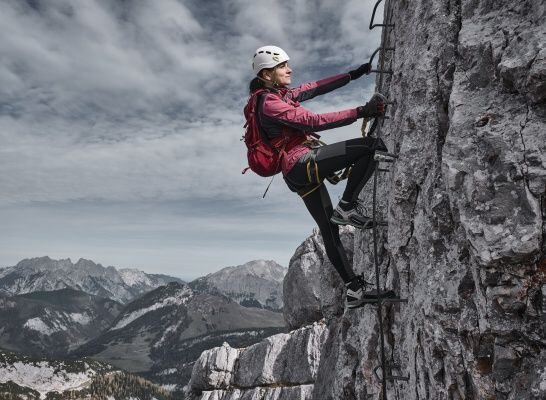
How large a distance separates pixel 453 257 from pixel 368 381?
5.74 m

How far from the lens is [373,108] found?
878cm

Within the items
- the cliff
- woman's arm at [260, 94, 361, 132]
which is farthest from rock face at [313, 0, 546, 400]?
woman's arm at [260, 94, 361, 132]

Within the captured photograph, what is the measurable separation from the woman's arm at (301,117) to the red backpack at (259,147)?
1.56 feet

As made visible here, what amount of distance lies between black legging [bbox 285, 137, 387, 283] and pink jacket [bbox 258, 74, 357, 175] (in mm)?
356

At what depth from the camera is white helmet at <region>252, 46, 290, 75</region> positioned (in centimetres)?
996

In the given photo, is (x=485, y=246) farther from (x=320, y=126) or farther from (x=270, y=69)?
(x=270, y=69)

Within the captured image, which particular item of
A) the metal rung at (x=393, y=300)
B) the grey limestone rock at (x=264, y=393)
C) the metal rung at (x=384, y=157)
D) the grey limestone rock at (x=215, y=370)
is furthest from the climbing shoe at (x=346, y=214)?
the grey limestone rock at (x=215, y=370)

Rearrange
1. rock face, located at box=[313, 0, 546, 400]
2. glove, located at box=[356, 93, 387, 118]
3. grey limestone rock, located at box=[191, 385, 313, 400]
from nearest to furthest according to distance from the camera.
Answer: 1. rock face, located at box=[313, 0, 546, 400]
2. glove, located at box=[356, 93, 387, 118]
3. grey limestone rock, located at box=[191, 385, 313, 400]

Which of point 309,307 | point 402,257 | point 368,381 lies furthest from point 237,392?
point 402,257

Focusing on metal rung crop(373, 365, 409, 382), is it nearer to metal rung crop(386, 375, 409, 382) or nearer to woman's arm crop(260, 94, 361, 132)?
metal rung crop(386, 375, 409, 382)

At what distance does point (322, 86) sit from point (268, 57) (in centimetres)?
223

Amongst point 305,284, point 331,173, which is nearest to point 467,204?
point 331,173

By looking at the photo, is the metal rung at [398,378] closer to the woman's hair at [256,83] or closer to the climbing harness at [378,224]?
the climbing harness at [378,224]

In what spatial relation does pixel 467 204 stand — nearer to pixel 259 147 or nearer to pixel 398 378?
pixel 398 378
